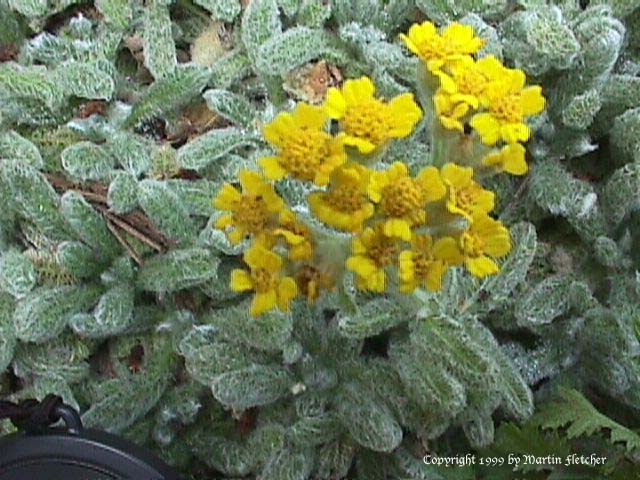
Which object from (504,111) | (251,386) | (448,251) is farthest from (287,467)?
(504,111)

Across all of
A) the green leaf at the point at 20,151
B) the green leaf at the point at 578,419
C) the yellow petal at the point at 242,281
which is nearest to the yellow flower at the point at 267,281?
the yellow petal at the point at 242,281

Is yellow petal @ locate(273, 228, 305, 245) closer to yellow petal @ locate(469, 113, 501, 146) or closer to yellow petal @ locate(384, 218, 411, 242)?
yellow petal @ locate(384, 218, 411, 242)

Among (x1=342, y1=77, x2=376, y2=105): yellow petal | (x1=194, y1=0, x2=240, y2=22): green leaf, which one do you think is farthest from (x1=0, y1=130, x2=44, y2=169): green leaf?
(x1=342, y1=77, x2=376, y2=105): yellow petal

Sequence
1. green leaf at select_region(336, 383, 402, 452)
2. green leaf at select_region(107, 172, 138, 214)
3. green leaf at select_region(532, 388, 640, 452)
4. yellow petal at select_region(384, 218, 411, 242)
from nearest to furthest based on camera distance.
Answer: yellow petal at select_region(384, 218, 411, 242), green leaf at select_region(532, 388, 640, 452), green leaf at select_region(336, 383, 402, 452), green leaf at select_region(107, 172, 138, 214)

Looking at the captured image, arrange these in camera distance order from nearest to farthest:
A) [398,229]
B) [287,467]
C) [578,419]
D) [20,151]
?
[398,229] → [578,419] → [287,467] → [20,151]

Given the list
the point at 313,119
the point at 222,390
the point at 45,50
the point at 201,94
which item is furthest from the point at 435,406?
the point at 45,50

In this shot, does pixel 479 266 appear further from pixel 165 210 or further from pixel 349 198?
pixel 165 210
